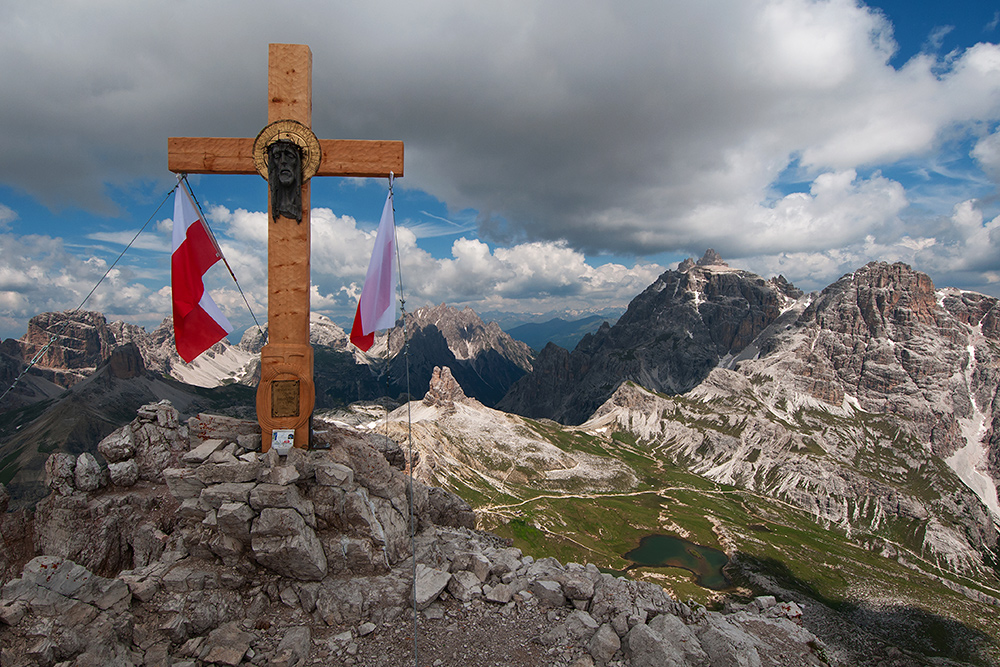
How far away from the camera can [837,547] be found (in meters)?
186

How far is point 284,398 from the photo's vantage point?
45.8ft

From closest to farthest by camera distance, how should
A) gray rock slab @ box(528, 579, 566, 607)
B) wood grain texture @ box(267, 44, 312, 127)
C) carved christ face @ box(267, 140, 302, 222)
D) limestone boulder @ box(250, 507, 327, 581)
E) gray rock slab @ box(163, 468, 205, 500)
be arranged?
limestone boulder @ box(250, 507, 327, 581) → gray rock slab @ box(163, 468, 205, 500) → gray rock slab @ box(528, 579, 566, 607) → carved christ face @ box(267, 140, 302, 222) → wood grain texture @ box(267, 44, 312, 127)

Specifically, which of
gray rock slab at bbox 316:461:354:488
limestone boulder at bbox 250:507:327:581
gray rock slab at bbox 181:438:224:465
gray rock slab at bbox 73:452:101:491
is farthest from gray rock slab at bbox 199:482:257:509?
gray rock slab at bbox 73:452:101:491

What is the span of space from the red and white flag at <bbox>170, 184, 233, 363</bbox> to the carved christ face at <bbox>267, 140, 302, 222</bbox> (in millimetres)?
3095

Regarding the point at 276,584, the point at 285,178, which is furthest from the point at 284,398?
the point at 285,178

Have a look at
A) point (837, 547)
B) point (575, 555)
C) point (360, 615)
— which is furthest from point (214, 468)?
point (837, 547)

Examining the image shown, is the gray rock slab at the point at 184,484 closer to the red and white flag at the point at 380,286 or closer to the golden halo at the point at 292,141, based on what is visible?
the red and white flag at the point at 380,286

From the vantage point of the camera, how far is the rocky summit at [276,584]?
1009cm

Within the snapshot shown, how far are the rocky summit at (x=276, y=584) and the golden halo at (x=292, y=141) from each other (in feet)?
29.8

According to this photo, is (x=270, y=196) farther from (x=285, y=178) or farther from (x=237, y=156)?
(x=237, y=156)

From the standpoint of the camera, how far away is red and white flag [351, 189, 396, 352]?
14586 mm

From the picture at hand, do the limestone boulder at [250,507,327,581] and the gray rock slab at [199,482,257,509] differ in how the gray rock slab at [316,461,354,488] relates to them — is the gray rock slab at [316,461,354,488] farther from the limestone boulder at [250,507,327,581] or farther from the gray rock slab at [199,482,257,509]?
the gray rock slab at [199,482,257,509]

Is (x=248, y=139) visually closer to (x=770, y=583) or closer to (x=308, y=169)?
(x=308, y=169)

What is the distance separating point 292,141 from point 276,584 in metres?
13.3
